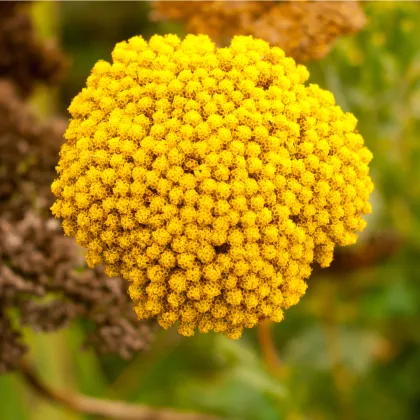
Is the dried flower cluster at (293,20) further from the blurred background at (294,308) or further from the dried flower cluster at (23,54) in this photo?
the dried flower cluster at (23,54)

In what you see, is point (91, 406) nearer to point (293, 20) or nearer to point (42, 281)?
point (42, 281)

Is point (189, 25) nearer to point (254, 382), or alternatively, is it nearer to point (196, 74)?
point (196, 74)

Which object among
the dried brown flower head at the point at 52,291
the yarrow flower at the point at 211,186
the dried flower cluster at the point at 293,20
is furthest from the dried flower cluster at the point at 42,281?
the dried flower cluster at the point at 293,20

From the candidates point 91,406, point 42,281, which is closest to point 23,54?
point 42,281

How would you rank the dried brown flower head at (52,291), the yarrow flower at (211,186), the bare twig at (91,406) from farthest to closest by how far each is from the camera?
the bare twig at (91,406), the dried brown flower head at (52,291), the yarrow flower at (211,186)

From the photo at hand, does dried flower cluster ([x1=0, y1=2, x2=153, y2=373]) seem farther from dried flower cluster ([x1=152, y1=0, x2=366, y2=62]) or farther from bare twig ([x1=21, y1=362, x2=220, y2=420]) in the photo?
dried flower cluster ([x1=152, y1=0, x2=366, y2=62])

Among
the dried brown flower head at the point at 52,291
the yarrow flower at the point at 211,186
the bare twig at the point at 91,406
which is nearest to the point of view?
the yarrow flower at the point at 211,186
